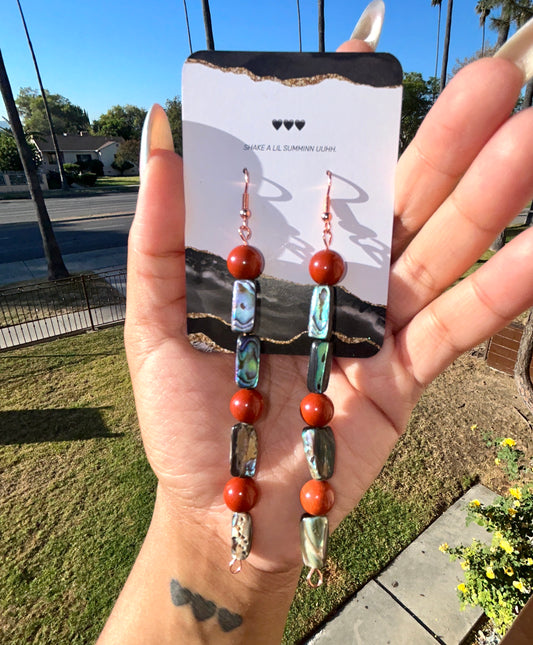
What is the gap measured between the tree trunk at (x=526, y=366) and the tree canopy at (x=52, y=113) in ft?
254

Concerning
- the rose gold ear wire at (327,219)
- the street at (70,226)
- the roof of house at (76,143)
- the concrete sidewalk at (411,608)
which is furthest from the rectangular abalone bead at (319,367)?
the roof of house at (76,143)

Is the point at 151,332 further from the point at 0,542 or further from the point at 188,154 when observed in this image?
the point at 0,542

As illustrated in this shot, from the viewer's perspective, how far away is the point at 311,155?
1.44 metres

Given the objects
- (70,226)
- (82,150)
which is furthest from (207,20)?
(82,150)

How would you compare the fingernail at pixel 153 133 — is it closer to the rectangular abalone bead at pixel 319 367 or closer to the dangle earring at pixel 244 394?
the dangle earring at pixel 244 394

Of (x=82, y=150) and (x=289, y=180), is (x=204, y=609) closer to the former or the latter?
(x=289, y=180)

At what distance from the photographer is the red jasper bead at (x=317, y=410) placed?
1.41 m

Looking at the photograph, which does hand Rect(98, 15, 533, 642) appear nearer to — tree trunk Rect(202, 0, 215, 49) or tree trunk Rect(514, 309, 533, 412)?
tree trunk Rect(514, 309, 533, 412)

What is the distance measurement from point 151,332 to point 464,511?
3.58m

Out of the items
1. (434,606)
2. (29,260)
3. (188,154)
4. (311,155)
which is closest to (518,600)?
(434,606)

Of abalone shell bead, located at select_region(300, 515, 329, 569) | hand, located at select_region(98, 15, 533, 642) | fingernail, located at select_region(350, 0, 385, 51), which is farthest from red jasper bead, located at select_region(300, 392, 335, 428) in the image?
fingernail, located at select_region(350, 0, 385, 51)

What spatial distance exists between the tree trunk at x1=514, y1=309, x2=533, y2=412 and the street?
13.2m

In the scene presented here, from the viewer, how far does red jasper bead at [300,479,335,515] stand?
1.41 m

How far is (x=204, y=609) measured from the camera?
1508mm
